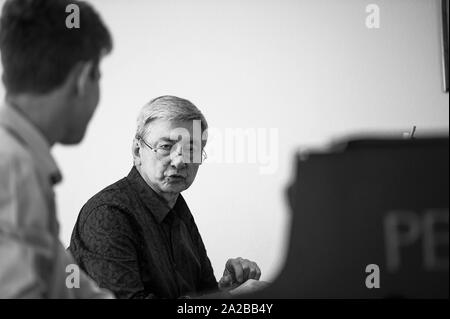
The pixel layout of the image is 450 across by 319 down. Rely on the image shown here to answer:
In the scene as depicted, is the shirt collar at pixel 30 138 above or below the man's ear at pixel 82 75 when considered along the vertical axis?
below

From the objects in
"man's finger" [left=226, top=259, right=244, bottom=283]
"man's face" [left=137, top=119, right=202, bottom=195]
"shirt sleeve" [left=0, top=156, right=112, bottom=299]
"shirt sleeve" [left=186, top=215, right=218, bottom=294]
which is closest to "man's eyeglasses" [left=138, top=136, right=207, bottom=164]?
"man's face" [left=137, top=119, right=202, bottom=195]

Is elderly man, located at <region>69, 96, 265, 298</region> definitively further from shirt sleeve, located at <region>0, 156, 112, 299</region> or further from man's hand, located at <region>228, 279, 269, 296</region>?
shirt sleeve, located at <region>0, 156, 112, 299</region>

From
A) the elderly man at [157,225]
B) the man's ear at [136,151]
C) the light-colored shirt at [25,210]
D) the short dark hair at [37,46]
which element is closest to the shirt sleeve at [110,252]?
the elderly man at [157,225]

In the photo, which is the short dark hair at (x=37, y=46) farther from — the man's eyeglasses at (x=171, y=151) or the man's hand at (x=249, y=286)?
the man's hand at (x=249, y=286)

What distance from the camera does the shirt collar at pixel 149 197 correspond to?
5.39 ft

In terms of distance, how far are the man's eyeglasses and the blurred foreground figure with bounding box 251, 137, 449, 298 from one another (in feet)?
2.65

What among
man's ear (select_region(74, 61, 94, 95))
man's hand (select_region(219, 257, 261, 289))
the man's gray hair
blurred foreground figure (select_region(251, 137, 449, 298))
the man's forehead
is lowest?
man's hand (select_region(219, 257, 261, 289))

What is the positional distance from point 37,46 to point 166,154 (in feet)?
2.14

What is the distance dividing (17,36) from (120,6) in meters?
0.73

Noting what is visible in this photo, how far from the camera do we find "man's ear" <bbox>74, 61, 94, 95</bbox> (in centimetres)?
113

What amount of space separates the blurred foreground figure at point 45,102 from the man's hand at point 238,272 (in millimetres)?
536

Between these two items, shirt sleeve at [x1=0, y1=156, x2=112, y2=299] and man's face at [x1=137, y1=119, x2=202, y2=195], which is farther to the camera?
man's face at [x1=137, y1=119, x2=202, y2=195]

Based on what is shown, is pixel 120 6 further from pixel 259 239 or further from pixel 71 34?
pixel 259 239

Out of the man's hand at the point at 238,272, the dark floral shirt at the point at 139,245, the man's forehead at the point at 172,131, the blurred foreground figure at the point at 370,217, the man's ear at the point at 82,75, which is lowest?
the man's hand at the point at 238,272
